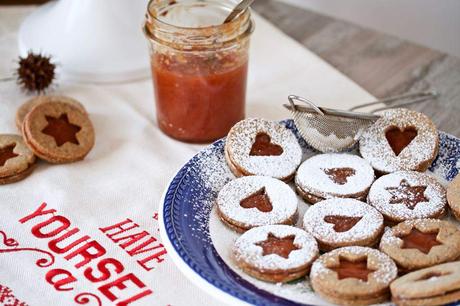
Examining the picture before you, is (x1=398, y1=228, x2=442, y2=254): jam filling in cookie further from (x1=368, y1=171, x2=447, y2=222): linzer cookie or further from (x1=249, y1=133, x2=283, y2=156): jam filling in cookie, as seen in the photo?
(x1=249, y1=133, x2=283, y2=156): jam filling in cookie

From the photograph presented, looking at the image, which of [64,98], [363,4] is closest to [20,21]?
[64,98]

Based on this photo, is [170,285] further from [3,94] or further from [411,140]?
[3,94]

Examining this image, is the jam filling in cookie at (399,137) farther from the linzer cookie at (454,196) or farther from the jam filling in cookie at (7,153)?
the jam filling in cookie at (7,153)

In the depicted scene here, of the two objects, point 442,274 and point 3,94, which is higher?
point 442,274

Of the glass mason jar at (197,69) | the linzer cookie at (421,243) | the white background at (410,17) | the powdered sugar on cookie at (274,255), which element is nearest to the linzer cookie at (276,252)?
the powdered sugar on cookie at (274,255)

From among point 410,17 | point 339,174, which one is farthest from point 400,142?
point 410,17

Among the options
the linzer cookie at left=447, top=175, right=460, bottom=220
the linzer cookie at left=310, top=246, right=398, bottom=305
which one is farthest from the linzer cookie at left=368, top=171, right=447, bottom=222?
the linzer cookie at left=310, top=246, right=398, bottom=305
